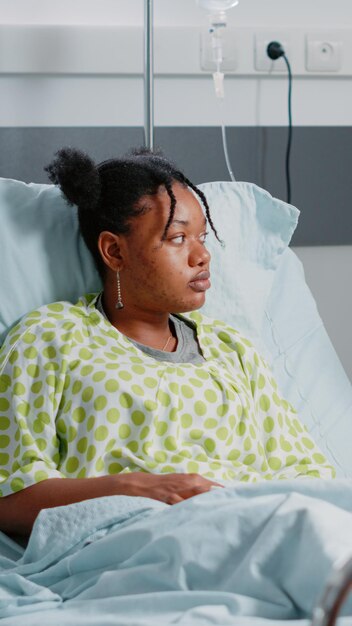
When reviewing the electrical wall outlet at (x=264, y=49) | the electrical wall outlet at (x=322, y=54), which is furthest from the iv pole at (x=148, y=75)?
the electrical wall outlet at (x=322, y=54)

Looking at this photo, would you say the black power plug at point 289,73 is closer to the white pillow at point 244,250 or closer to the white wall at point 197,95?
the white wall at point 197,95

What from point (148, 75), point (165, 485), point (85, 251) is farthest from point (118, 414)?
point (148, 75)

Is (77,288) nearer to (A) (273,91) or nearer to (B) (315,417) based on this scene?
(B) (315,417)

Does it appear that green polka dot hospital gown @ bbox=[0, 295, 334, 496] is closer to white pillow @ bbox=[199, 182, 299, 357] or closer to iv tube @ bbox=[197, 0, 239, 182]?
white pillow @ bbox=[199, 182, 299, 357]

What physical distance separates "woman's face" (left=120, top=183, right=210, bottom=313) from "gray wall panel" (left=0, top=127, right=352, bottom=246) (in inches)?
33.7

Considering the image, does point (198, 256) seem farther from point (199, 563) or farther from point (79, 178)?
point (199, 563)

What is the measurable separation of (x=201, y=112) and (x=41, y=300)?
3.22ft

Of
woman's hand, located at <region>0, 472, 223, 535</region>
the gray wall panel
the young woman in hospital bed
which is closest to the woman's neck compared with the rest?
the young woman in hospital bed

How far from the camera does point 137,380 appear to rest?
166 cm

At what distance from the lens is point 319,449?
1.91 metres

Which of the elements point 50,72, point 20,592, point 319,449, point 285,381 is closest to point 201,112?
point 50,72

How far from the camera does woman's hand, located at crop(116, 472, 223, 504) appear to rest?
1.48 meters

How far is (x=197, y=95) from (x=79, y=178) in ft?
3.06

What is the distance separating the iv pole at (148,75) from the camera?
2379mm
